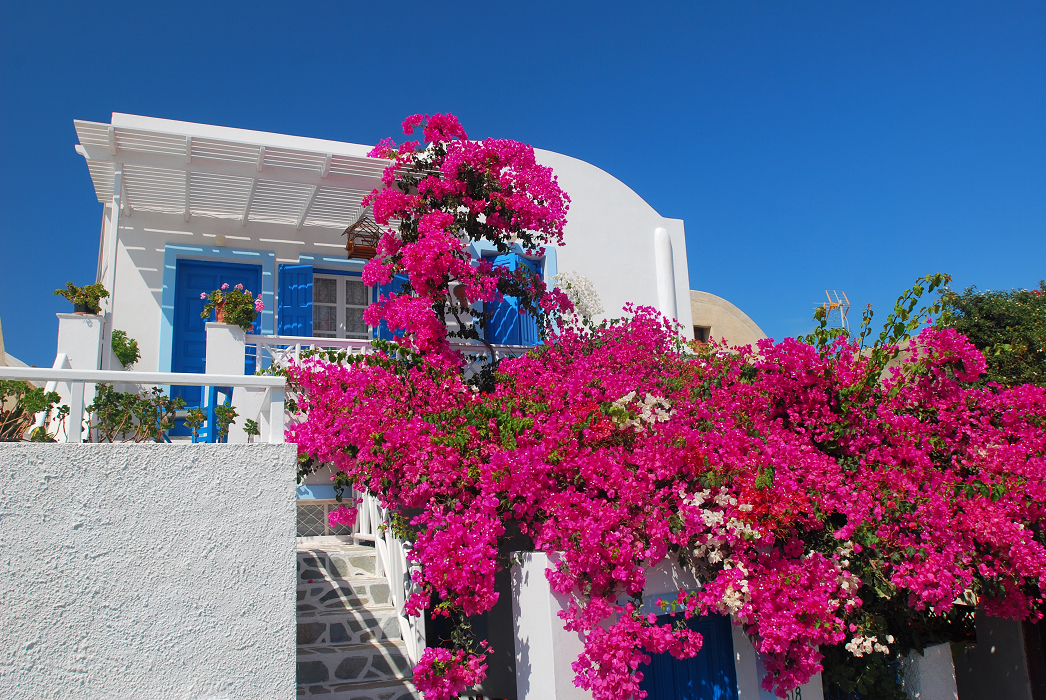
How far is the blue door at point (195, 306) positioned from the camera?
9.26 m

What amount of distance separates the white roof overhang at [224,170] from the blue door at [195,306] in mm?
711

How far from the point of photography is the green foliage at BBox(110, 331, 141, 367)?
8.79 meters

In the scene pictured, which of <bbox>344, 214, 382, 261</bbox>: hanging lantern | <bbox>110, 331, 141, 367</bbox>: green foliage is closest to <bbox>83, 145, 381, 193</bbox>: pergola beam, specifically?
<bbox>344, 214, 382, 261</bbox>: hanging lantern

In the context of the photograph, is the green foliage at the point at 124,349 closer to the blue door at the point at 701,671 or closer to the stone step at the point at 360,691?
the stone step at the point at 360,691

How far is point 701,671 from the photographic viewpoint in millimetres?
5590

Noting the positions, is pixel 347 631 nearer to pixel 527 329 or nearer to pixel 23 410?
pixel 23 410

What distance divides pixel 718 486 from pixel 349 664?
3286 millimetres

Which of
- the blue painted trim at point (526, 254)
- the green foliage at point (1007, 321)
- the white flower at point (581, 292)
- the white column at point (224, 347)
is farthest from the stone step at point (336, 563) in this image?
the green foliage at point (1007, 321)

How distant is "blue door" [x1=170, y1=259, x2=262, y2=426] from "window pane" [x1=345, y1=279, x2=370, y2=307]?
1257 mm

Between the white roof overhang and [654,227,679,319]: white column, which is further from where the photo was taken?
[654,227,679,319]: white column

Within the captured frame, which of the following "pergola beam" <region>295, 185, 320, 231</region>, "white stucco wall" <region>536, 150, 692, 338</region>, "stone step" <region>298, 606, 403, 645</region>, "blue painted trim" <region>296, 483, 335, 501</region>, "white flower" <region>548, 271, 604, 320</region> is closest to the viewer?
"stone step" <region>298, 606, 403, 645</region>

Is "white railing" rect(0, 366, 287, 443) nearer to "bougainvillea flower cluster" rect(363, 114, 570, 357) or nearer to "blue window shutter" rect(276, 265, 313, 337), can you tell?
"bougainvillea flower cluster" rect(363, 114, 570, 357)

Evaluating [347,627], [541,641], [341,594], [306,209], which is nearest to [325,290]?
[306,209]

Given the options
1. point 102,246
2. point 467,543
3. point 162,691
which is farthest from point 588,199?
point 162,691
